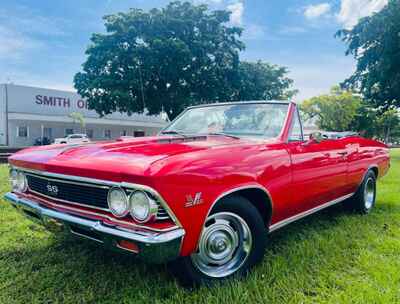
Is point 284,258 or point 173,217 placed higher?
point 173,217

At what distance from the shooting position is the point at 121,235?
75.6 inches

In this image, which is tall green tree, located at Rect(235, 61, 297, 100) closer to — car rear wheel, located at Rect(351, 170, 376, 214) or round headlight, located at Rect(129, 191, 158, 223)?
car rear wheel, located at Rect(351, 170, 376, 214)

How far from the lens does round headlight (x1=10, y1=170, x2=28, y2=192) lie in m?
2.87

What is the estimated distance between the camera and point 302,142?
321cm

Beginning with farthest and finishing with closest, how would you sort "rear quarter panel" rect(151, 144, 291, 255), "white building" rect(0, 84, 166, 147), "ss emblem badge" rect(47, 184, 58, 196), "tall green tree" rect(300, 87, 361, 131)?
"tall green tree" rect(300, 87, 361, 131) < "white building" rect(0, 84, 166, 147) < "ss emblem badge" rect(47, 184, 58, 196) < "rear quarter panel" rect(151, 144, 291, 255)

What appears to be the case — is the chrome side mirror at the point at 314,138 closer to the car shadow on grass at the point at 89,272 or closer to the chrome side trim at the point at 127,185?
the car shadow on grass at the point at 89,272

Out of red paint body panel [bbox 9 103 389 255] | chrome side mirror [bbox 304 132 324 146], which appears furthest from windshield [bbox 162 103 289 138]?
chrome side mirror [bbox 304 132 324 146]

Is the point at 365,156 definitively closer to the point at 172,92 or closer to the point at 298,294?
the point at 298,294

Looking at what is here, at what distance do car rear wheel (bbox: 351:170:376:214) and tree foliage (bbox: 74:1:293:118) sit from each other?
1763 cm

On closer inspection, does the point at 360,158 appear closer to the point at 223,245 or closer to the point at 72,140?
the point at 223,245

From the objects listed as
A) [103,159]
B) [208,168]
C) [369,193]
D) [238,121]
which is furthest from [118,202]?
[369,193]

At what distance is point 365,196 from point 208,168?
3.44m

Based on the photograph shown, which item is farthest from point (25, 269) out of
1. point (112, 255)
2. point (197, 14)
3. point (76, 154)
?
point (197, 14)

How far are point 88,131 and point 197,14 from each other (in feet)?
60.8
